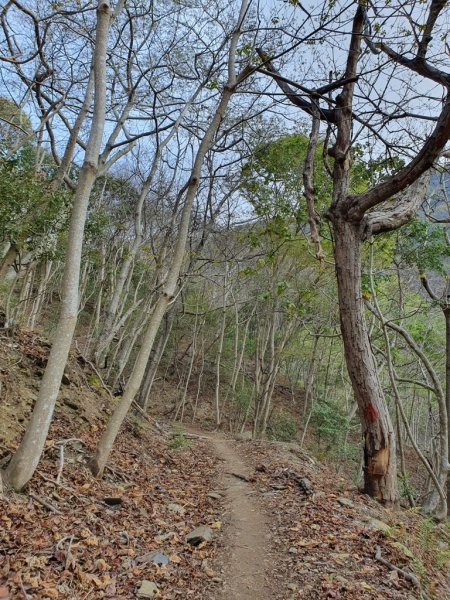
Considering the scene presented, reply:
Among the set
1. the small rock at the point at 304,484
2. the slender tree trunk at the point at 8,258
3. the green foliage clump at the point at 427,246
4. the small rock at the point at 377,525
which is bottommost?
the small rock at the point at 304,484

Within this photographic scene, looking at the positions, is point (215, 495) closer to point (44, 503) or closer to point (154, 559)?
point (154, 559)

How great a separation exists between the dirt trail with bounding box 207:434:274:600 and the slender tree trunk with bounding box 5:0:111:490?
219 centimetres

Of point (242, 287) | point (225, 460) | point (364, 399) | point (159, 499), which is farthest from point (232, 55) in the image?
point (242, 287)

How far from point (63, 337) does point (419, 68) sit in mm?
5823

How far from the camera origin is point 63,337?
392cm

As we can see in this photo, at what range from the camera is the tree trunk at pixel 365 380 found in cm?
573

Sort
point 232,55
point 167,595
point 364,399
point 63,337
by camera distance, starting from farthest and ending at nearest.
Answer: point 232,55 → point 364,399 → point 63,337 → point 167,595

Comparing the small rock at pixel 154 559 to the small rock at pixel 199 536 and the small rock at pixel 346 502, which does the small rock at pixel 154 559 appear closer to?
the small rock at pixel 199 536

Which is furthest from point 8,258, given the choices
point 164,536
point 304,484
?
point 304,484

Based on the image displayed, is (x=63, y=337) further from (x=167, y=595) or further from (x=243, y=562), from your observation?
(x=243, y=562)

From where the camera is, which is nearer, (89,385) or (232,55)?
(232,55)

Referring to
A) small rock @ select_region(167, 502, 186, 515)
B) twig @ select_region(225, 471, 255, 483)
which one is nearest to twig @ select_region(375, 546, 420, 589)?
small rock @ select_region(167, 502, 186, 515)

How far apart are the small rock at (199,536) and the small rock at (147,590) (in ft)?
3.50

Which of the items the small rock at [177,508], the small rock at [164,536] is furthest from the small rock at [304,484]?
the small rock at [164,536]
